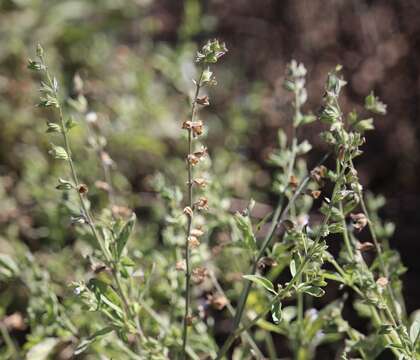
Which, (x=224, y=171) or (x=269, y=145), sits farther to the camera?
(x=269, y=145)

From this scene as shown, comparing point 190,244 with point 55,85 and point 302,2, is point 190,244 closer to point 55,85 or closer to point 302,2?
point 55,85

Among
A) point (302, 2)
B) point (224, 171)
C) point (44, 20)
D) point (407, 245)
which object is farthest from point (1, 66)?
point (407, 245)

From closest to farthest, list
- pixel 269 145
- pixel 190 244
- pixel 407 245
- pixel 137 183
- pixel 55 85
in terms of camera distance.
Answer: pixel 55 85, pixel 190 244, pixel 407 245, pixel 137 183, pixel 269 145

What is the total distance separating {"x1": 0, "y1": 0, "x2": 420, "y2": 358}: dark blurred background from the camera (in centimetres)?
295

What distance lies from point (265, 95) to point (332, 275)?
2.23 meters

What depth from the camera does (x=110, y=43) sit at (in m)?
3.62

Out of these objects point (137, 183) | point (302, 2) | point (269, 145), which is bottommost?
point (137, 183)

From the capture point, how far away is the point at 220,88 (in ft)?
11.8

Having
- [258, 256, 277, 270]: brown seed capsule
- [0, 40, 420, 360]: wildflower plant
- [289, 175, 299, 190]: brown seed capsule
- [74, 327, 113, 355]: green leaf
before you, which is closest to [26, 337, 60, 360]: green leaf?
[0, 40, 420, 360]: wildflower plant

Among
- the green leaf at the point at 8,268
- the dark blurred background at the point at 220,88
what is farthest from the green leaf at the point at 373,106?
the dark blurred background at the point at 220,88

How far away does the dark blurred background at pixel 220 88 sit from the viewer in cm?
295

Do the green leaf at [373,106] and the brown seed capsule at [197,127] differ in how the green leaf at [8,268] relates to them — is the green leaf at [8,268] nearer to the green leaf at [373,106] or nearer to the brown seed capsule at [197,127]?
the brown seed capsule at [197,127]

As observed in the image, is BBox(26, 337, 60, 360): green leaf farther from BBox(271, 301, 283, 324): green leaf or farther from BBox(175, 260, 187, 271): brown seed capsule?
BBox(271, 301, 283, 324): green leaf

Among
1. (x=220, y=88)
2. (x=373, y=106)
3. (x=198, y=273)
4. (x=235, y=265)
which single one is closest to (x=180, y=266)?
(x=198, y=273)
